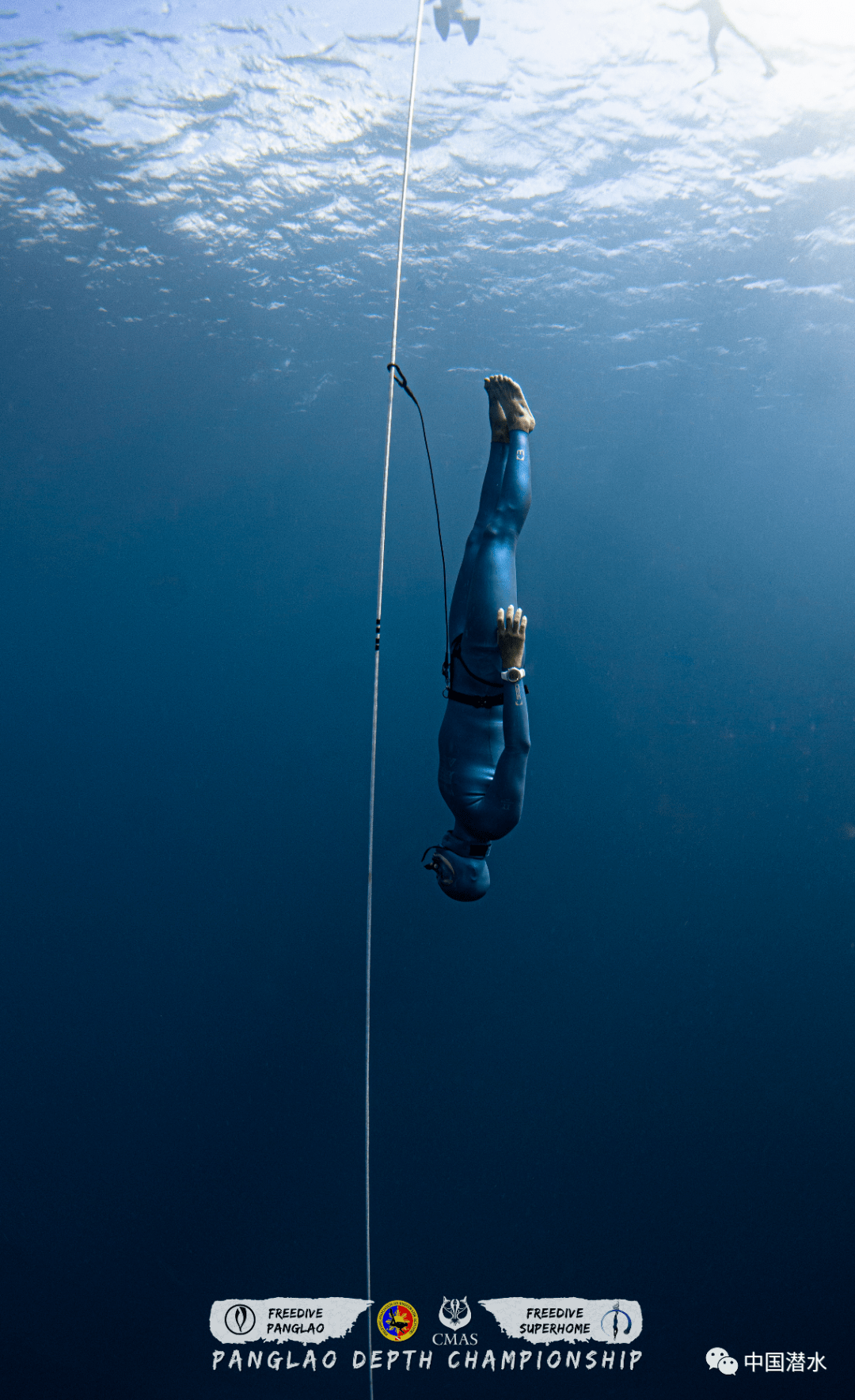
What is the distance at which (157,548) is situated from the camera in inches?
927

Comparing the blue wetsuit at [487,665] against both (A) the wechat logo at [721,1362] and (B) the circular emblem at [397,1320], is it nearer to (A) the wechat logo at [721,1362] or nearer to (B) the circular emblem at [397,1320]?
(B) the circular emblem at [397,1320]

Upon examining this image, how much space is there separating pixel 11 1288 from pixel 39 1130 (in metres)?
5.30

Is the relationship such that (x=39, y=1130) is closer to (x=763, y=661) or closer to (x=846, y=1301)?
(x=846, y=1301)

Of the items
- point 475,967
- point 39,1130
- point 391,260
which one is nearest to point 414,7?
point 391,260

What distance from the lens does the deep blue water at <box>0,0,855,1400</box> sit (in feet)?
34.3

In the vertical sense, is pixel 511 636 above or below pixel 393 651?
above

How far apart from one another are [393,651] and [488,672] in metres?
25.7

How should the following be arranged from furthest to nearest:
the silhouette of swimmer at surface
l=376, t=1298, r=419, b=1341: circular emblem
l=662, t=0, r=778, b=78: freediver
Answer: l=376, t=1298, r=419, b=1341: circular emblem
l=662, t=0, r=778, b=78: freediver
the silhouette of swimmer at surface

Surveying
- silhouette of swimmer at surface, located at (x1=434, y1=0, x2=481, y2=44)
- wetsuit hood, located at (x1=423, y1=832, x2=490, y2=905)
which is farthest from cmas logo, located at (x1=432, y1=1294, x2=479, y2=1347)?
silhouette of swimmer at surface, located at (x1=434, y1=0, x2=481, y2=44)

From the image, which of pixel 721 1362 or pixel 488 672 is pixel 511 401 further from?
pixel 721 1362

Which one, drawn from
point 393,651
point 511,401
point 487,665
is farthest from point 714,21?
point 393,651

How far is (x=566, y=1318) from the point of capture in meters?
9.43

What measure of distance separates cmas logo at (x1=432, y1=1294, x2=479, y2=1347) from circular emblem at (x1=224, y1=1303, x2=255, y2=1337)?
2.63 meters

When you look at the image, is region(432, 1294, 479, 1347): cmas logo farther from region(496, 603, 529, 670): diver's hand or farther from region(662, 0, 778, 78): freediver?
region(662, 0, 778, 78): freediver
